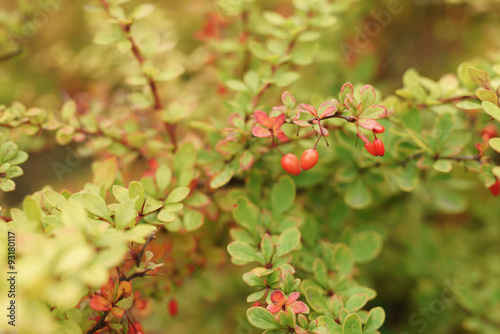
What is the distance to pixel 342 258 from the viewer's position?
3.46 ft

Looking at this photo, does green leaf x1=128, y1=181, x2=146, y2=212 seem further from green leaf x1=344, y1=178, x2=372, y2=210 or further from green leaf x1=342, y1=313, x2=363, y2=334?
green leaf x1=344, y1=178, x2=372, y2=210

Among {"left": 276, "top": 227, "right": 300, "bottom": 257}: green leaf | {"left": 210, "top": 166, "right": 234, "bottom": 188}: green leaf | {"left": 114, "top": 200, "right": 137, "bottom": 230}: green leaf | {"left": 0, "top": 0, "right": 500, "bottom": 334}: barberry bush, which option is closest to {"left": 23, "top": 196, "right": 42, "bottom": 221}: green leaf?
{"left": 0, "top": 0, "right": 500, "bottom": 334}: barberry bush

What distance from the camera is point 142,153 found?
4.30 feet

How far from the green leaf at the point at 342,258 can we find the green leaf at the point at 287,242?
0.19 meters

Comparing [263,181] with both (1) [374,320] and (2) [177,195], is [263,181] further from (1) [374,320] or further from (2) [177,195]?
(1) [374,320]

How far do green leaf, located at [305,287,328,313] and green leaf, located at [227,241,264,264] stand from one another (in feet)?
0.41

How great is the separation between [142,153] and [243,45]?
1.75ft

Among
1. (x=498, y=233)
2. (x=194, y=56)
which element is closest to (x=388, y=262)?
(x=498, y=233)

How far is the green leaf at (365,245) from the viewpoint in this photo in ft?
3.83

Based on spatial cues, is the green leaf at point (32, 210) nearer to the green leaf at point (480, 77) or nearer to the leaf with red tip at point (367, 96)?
the leaf with red tip at point (367, 96)

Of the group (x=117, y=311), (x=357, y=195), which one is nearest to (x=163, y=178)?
(x=117, y=311)

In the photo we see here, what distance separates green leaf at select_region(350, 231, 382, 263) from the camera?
3.83 feet

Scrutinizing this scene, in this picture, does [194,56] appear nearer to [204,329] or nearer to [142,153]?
[142,153]

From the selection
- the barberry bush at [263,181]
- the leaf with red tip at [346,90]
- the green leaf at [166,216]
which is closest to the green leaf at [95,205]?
the barberry bush at [263,181]
